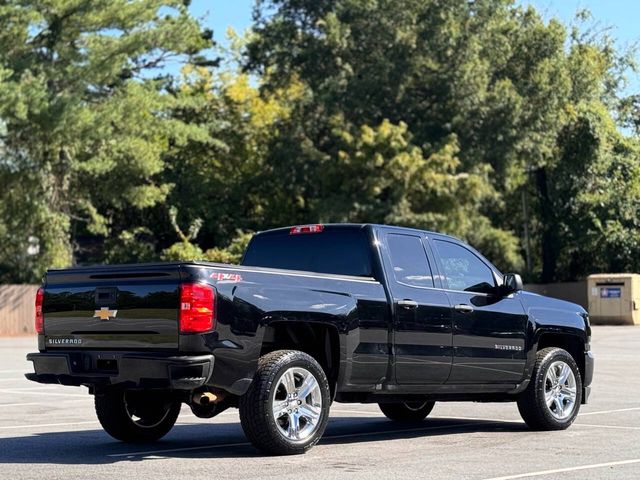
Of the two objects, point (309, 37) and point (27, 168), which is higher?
point (309, 37)

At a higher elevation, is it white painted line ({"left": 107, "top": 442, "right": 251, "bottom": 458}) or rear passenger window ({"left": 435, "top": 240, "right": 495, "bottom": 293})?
rear passenger window ({"left": 435, "top": 240, "right": 495, "bottom": 293})

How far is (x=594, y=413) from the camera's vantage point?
1345 cm

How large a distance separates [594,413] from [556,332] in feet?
6.11

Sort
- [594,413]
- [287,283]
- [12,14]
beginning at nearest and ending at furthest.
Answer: [287,283], [594,413], [12,14]

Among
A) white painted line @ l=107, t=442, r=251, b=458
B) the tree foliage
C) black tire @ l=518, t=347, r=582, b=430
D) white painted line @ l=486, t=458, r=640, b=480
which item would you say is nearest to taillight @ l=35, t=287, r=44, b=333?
white painted line @ l=107, t=442, r=251, b=458

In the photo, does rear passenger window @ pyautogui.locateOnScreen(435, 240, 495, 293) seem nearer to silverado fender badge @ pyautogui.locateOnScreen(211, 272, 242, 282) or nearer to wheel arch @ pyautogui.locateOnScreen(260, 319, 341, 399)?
wheel arch @ pyautogui.locateOnScreen(260, 319, 341, 399)

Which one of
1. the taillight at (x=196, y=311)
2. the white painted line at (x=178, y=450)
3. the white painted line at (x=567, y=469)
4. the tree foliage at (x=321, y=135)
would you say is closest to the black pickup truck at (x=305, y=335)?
the taillight at (x=196, y=311)

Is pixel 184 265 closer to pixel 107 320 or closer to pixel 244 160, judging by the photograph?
pixel 107 320

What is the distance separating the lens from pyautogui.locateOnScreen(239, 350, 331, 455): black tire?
362 inches

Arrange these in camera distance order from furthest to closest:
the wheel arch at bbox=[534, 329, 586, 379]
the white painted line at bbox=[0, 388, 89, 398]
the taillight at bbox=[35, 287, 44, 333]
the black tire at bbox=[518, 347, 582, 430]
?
the white painted line at bbox=[0, 388, 89, 398] < the wheel arch at bbox=[534, 329, 586, 379] < the black tire at bbox=[518, 347, 582, 430] < the taillight at bbox=[35, 287, 44, 333]

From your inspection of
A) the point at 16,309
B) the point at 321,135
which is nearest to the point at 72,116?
the point at 16,309

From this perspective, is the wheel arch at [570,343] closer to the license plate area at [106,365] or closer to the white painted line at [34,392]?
the license plate area at [106,365]

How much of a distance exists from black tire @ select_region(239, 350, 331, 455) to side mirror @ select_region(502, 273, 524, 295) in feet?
8.29

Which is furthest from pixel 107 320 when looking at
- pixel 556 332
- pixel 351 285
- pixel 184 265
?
pixel 556 332
